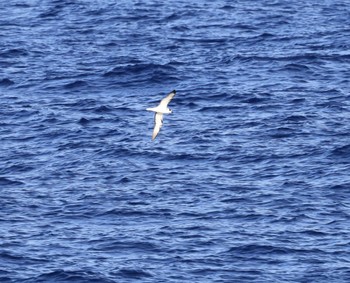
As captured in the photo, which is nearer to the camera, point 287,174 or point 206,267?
point 206,267

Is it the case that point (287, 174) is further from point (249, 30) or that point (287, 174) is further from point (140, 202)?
point (249, 30)

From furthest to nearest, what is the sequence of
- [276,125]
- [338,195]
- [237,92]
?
1. [237,92]
2. [276,125]
3. [338,195]

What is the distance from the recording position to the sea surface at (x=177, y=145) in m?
61.6

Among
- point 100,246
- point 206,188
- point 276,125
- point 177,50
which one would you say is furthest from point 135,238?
point 177,50

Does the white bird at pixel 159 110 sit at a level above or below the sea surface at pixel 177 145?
above

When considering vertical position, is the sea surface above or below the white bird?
below

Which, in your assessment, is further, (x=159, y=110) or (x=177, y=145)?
(x=177, y=145)

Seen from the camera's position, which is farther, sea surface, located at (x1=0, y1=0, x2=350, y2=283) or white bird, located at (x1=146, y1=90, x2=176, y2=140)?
sea surface, located at (x1=0, y1=0, x2=350, y2=283)

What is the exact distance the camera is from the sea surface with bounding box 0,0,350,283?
6159 cm

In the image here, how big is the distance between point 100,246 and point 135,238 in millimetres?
1861

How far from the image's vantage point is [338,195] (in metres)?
67.4

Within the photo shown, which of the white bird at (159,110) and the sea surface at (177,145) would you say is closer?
the white bird at (159,110)

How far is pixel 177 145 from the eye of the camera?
75.0 meters

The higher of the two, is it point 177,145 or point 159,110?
point 159,110
